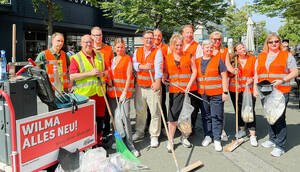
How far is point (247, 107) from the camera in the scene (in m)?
4.53

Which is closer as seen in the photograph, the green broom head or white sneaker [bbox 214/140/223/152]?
the green broom head

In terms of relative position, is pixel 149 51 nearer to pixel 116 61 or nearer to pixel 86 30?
pixel 116 61

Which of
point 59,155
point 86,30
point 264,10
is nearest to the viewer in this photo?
point 59,155

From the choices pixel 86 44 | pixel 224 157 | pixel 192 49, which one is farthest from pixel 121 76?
pixel 224 157

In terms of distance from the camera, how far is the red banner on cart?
8.38 feet

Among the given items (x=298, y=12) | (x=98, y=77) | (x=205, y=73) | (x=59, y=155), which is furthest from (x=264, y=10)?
(x=59, y=155)

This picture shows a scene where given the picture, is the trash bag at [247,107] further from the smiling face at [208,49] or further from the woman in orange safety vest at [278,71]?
the smiling face at [208,49]

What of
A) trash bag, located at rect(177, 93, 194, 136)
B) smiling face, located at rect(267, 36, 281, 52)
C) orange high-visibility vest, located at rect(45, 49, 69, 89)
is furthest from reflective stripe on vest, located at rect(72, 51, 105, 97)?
smiling face, located at rect(267, 36, 281, 52)

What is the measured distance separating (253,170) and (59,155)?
262 centimetres

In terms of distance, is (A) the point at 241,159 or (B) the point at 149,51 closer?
(A) the point at 241,159

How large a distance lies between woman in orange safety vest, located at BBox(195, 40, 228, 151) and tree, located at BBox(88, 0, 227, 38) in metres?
8.51

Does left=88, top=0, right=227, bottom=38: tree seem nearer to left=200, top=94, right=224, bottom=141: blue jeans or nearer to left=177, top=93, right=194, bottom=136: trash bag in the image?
left=200, top=94, right=224, bottom=141: blue jeans

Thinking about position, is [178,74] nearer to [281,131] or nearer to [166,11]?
[281,131]

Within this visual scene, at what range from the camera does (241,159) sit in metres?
3.96
